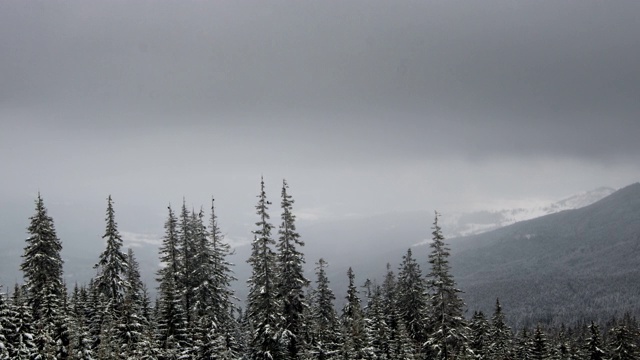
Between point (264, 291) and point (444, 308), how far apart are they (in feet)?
49.2

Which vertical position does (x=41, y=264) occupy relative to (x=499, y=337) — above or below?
above

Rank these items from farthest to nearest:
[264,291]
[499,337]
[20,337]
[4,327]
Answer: [499,337] → [264,291] → [20,337] → [4,327]

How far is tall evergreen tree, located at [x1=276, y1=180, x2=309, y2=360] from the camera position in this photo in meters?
39.8

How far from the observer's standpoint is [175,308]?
41.8 metres

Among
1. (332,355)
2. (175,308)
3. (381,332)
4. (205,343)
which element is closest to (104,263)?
(175,308)

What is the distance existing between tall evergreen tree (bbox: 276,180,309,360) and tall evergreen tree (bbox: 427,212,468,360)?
1080 centimetres

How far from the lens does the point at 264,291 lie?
3881cm

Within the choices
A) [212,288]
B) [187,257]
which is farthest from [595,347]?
[187,257]

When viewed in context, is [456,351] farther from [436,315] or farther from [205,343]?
[205,343]

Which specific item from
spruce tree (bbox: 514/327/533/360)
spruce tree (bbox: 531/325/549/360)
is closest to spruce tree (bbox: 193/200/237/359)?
spruce tree (bbox: 531/325/549/360)

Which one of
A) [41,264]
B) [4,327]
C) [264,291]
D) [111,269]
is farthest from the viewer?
[111,269]

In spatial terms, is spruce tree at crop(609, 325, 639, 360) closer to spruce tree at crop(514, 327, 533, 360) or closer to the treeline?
the treeline

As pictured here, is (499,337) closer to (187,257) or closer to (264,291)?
(264,291)

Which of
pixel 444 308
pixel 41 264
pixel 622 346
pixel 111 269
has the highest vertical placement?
pixel 41 264
